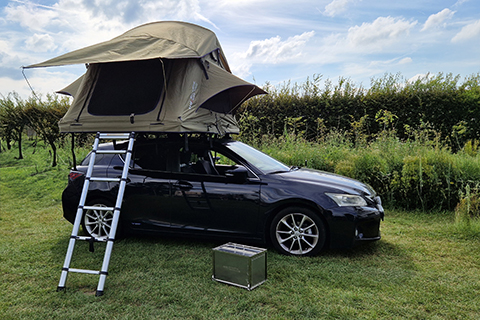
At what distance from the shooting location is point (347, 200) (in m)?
4.80

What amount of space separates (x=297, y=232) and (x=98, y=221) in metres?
2.82

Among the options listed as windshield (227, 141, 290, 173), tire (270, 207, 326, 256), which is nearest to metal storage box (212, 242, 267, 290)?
tire (270, 207, 326, 256)

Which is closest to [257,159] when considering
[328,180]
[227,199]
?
[227,199]

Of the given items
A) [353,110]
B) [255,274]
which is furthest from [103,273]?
[353,110]

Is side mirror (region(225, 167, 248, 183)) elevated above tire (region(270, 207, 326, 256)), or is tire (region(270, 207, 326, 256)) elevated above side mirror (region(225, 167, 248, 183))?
side mirror (region(225, 167, 248, 183))

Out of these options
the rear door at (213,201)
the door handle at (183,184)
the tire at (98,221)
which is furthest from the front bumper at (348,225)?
the tire at (98,221)

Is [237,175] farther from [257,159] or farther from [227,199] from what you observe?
[257,159]

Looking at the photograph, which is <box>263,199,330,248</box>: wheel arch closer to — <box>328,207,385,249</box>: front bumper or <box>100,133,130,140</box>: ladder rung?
<box>328,207,385,249</box>: front bumper

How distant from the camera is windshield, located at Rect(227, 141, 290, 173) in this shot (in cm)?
527

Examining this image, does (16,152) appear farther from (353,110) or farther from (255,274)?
(255,274)

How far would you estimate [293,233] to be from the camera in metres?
4.80

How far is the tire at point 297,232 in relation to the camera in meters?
4.74

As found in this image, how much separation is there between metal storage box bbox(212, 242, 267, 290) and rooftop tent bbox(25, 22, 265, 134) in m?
1.64

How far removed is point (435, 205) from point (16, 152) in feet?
63.6
